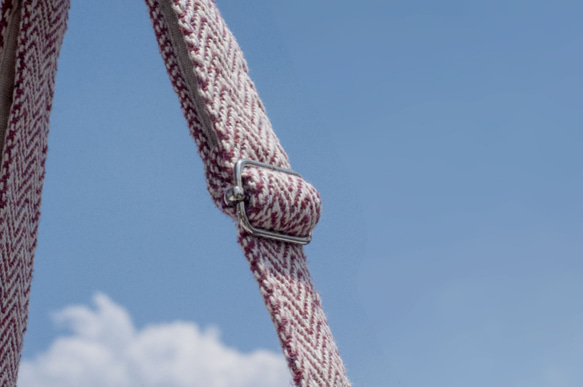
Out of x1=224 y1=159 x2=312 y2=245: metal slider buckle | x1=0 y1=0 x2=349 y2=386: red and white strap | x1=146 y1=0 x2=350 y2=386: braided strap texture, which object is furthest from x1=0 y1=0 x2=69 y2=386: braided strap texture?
x1=224 y1=159 x2=312 y2=245: metal slider buckle

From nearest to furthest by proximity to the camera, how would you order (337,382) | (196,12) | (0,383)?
(337,382), (196,12), (0,383)

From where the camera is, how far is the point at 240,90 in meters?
1.10

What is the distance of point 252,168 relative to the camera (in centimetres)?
101

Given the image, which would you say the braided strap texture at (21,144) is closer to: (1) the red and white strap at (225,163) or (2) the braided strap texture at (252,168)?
(1) the red and white strap at (225,163)

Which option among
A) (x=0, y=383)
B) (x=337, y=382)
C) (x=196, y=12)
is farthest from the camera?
(x=0, y=383)

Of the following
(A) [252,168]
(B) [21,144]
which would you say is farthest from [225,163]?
(B) [21,144]

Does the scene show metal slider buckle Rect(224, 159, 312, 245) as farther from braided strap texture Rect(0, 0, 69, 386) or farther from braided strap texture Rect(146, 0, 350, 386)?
braided strap texture Rect(0, 0, 69, 386)

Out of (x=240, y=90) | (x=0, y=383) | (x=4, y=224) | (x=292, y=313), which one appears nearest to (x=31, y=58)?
(x=4, y=224)

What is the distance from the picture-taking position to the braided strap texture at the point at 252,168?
0.97m

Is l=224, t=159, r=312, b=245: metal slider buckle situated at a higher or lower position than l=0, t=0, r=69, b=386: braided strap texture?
lower

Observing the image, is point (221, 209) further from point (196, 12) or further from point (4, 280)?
point (4, 280)

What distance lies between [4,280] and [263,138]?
0.54 m

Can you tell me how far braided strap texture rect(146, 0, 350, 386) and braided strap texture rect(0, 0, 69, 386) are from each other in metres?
0.29

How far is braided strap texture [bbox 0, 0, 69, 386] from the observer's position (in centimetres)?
130
